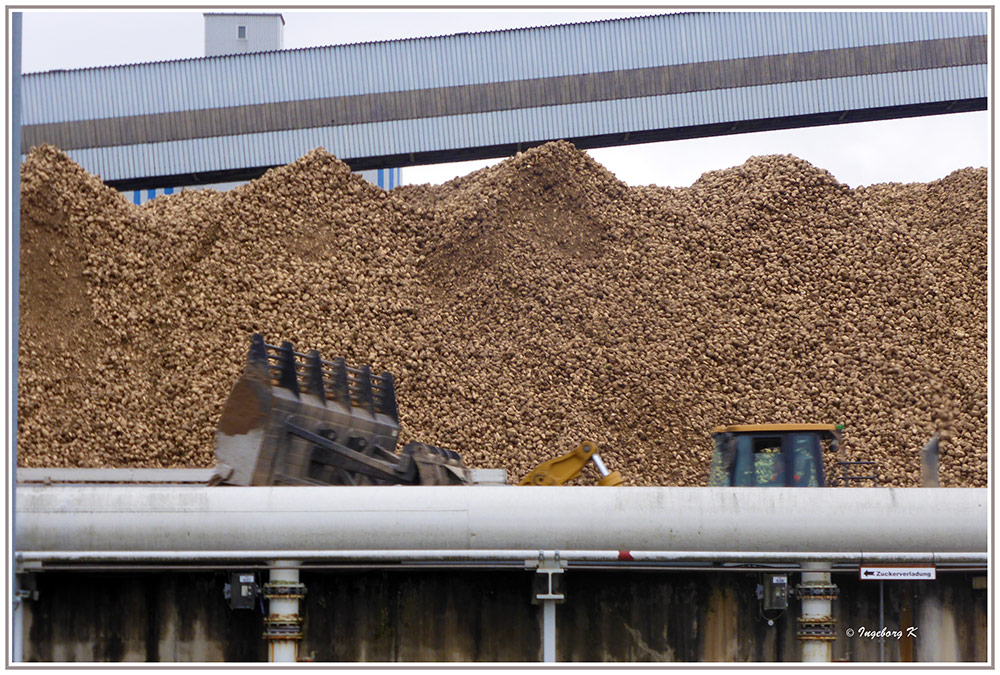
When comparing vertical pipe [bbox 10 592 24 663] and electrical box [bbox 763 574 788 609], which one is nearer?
vertical pipe [bbox 10 592 24 663]

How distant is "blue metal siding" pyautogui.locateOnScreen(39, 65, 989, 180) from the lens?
15.8 m

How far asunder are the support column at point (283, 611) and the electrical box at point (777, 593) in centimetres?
316

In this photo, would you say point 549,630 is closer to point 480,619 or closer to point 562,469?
point 480,619

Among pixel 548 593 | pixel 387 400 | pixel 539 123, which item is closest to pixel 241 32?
pixel 539 123

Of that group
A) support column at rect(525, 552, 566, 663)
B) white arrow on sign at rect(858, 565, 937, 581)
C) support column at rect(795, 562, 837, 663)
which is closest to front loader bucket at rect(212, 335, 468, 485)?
support column at rect(525, 552, 566, 663)

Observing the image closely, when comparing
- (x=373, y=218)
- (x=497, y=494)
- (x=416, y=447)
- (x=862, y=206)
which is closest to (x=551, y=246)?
(x=373, y=218)

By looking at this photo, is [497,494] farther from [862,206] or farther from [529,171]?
[862,206]

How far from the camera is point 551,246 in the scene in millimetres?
15555

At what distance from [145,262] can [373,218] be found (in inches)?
133

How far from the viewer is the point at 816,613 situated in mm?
6934

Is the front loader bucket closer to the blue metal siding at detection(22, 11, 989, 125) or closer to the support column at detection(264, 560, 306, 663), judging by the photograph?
the support column at detection(264, 560, 306, 663)

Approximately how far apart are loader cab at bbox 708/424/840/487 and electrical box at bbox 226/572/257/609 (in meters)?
3.94

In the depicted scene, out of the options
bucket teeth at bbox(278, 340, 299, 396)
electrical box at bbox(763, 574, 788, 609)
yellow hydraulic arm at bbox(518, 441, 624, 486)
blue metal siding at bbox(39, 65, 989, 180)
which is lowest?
electrical box at bbox(763, 574, 788, 609)
